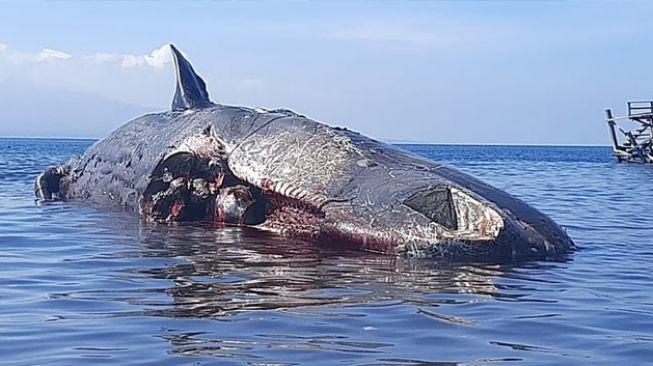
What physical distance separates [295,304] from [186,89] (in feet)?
23.7

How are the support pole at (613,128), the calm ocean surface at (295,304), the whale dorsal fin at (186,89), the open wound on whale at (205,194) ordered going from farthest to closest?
1. the support pole at (613,128)
2. the whale dorsal fin at (186,89)
3. the open wound on whale at (205,194)
4. the calm ocean surface at (295,304)

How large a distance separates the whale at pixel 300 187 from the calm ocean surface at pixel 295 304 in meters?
0.33

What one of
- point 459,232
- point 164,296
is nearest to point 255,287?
point 164,296

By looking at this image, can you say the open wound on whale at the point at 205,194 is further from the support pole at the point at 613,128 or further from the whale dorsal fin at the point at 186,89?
the support pole at the point at 613,128

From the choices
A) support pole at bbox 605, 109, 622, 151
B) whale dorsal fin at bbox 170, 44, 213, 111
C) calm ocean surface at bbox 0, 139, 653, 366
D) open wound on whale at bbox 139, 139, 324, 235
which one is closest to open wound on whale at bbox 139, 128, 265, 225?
open wound on whale at bbox 139, 139, 324, 235

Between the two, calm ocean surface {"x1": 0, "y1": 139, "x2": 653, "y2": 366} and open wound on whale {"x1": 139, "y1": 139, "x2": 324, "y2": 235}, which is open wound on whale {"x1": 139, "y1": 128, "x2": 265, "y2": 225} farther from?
calm ocean surface {"x1": 0, "y1": 139, "x2": 653, "y2": 366}

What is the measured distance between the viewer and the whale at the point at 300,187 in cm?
932

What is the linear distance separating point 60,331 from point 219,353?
1118 mm

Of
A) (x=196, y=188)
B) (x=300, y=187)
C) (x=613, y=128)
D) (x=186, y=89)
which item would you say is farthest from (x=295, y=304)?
(x=613, y=128)

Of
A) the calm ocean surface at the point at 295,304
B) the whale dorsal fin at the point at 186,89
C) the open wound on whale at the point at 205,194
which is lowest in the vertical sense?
the calm ocean surface at the point at 295,304

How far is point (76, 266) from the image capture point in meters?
8.44

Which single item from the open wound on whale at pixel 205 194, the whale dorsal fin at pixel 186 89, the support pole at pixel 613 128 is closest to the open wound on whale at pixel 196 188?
the open wound on whale at pixel 205 194

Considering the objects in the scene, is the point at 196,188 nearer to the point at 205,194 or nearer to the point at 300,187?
the point at 205,194

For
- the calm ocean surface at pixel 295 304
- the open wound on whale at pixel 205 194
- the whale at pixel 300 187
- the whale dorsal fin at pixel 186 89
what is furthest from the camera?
the whale dorsal fin at pixel 186 89
